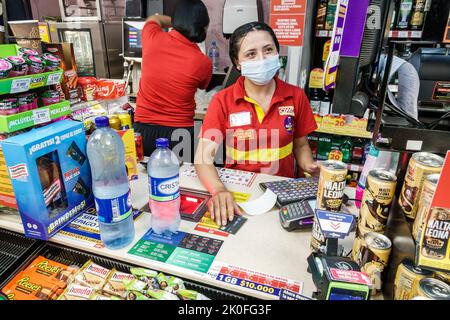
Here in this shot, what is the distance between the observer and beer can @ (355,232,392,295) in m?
0.84

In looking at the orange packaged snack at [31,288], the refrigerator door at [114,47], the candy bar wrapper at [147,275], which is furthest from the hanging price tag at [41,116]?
the refrigerator door at [114,47]

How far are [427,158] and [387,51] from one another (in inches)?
13.4

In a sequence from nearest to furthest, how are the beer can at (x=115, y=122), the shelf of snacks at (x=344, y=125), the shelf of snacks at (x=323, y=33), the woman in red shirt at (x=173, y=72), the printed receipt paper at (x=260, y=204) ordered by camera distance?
the printed receipt paper at (x=260, y=204) < the beer can at (x=115, y=122) < the woman in red shirt at (x=173, y=72) < the shelf of snacks at (x=323, y=33) < the shelf of snacks at (x=344, y=125)

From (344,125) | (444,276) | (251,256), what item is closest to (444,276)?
(444,276)

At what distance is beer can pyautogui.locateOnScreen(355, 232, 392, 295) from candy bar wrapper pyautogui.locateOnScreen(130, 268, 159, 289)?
1.96 ft

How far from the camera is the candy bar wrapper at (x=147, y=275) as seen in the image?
94 centimetres

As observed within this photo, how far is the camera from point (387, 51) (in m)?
0.95

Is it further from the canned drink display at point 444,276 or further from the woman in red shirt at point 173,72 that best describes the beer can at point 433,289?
the woman in red shirt at point 173,72

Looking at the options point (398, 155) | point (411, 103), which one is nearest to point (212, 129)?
point (398, 155)

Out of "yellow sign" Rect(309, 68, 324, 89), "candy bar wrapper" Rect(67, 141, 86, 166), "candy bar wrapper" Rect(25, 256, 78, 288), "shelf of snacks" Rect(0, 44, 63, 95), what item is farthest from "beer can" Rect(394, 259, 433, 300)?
"yellow sign" Rect(309, 68, 324, 89)

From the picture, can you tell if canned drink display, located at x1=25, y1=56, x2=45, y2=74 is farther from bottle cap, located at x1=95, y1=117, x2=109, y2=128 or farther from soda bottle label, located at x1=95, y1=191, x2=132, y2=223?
soda bottle label, located at x1=95, y1=191, x2=132, y2=223

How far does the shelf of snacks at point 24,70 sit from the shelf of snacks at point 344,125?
88.5 inches

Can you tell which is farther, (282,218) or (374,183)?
(282,218)
